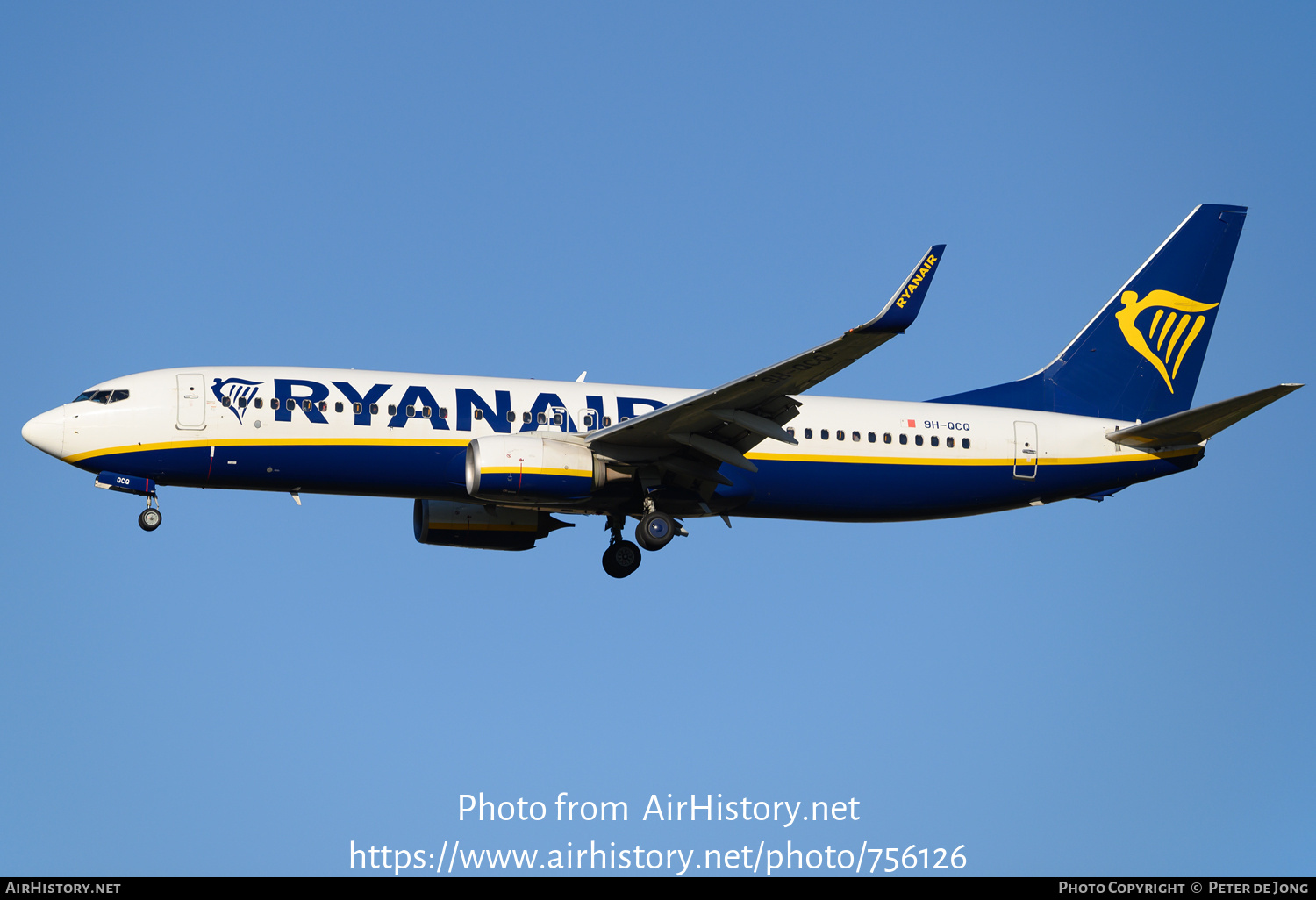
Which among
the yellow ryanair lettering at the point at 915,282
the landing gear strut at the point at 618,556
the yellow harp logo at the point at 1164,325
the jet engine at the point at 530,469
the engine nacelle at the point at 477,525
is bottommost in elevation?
the landing gear strut at the point at 618,556

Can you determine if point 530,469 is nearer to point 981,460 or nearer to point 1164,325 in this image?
point 981,460

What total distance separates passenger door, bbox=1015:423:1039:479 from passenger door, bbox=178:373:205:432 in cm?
1980

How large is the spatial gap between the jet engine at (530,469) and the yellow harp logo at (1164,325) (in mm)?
16500

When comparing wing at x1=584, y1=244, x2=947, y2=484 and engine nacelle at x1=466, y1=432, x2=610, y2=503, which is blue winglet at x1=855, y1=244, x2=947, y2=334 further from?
engine nacelle at x1=466, y1=432, x2=610, y2=503

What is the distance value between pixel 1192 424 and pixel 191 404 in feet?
78.0

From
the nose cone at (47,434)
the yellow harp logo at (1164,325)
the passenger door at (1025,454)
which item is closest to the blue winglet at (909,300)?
the passenger door at (1025,454)

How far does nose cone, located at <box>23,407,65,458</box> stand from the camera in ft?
105

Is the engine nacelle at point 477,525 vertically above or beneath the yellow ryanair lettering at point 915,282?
beneath

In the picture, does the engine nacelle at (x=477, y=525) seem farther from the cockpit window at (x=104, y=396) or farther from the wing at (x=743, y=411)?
the cockpit window at (x=104, y=396)

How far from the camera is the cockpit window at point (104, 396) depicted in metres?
32.6

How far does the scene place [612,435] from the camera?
107ft

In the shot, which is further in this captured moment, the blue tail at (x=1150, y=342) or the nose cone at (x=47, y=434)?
the blue tail at (x=1150, y=342)

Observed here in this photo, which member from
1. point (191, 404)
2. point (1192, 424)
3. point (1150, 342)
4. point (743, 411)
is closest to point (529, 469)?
point (743, 411)

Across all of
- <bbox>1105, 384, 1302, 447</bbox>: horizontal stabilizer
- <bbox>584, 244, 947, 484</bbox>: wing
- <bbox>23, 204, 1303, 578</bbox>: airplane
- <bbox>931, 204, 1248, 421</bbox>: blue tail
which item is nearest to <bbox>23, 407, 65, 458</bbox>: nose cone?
<bbox>23, 204, 1303, 578</bbox>: airplane
